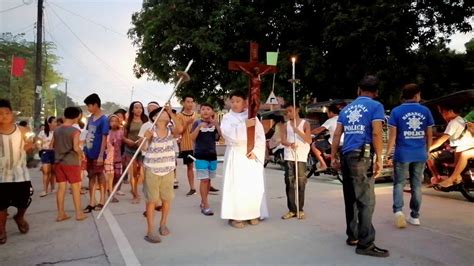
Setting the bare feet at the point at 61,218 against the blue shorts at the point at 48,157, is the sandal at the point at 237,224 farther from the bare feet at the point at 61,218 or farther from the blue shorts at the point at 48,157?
the blue shorts at the point at 48,157

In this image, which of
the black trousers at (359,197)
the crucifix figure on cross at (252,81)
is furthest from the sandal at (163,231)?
the black trousers at (359,197)

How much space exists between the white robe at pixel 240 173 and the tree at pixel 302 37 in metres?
8.61

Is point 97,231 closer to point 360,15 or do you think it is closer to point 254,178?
point 254,178

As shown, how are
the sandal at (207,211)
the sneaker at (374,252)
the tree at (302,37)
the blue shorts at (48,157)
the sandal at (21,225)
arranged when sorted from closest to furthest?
1. the sneaker at (374,252)
2. the sandal at (21,225)
3. the sandal at (207,211)
4. the blue shorts at (48,157)
5. the tree at (302,37)

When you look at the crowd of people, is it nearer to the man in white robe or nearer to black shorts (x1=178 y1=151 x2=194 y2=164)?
the man in white robe

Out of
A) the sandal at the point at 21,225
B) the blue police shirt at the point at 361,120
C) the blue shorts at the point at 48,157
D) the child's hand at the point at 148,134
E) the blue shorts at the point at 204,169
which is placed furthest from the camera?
the blue shorts at the point at 48,157

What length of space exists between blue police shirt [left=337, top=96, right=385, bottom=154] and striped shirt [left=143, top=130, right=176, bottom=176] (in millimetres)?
2168

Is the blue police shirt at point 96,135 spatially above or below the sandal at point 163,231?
above

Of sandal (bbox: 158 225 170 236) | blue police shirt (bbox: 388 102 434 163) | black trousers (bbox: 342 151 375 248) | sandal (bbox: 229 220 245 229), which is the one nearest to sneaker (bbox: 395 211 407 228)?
blue police shirt (bbox: 388 102 434 163)

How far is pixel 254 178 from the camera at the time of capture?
5.71 meters

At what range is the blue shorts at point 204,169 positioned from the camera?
681cm

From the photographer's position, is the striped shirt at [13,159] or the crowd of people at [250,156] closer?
the crowd of people at [250,156]

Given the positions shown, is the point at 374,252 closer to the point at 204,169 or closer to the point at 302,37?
the point at 204,169

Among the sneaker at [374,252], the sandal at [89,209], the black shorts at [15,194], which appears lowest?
the sandal at [89,209]
